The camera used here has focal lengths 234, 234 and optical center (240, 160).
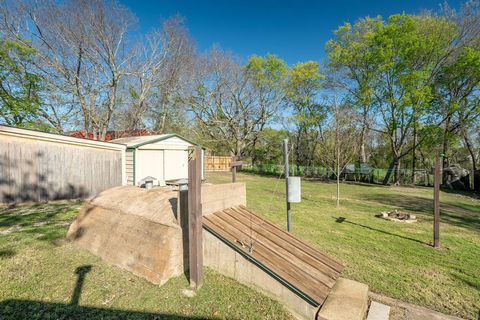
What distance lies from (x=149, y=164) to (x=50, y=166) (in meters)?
4.17

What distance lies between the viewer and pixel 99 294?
2.93 m

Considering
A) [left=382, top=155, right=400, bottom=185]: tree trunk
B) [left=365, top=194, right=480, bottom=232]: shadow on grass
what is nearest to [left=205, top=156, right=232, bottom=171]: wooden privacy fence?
[left=382, top=155, right=400, bottom=185]: tree trunk

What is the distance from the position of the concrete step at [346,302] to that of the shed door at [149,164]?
1045 cm

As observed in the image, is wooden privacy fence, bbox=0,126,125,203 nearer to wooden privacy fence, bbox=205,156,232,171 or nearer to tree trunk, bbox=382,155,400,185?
wooden privacy fence, bbox=205,156,232,171

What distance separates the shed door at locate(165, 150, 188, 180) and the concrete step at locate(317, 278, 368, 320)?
36.4ft

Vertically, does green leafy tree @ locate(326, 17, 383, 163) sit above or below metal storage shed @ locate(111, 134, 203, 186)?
above

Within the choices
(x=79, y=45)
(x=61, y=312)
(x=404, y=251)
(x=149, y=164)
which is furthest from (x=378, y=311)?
(x=79, y=45)

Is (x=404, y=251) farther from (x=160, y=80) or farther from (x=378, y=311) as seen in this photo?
(x=160, y=80)

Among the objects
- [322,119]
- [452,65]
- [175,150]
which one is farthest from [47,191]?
[452,65]

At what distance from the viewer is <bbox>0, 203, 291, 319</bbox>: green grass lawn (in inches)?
103

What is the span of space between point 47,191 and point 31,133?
7.00ft

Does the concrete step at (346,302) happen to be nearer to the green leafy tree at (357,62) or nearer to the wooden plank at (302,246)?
the wooden plank at (302,246)

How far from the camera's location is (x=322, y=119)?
2270cm

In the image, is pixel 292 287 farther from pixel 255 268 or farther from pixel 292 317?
pixel 255 268
